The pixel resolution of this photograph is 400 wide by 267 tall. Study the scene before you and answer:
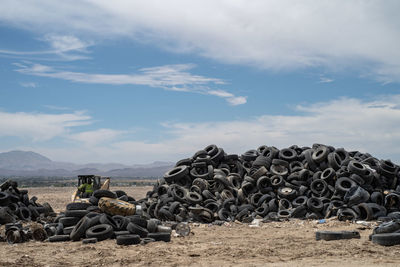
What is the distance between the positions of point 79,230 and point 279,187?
34.5 feet

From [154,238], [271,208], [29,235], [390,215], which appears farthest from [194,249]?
[390,215]

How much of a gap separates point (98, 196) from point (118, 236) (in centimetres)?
424

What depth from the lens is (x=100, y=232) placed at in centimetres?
1471

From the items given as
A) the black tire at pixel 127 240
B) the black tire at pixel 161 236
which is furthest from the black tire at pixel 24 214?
the black tire at pixel 161 236

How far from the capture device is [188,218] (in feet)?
66.3

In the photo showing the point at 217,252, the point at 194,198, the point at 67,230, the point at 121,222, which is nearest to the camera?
the point at 217,252

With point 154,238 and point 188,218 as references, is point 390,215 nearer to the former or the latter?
point 188,218

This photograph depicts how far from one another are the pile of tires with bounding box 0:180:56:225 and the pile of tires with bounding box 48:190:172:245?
163 inches

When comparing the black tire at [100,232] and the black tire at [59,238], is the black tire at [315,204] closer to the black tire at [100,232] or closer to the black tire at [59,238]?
the black tire at [100,232]

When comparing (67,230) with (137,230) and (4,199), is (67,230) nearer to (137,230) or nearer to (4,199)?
(137,230)

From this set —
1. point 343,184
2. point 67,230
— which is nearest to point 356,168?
point 343,184

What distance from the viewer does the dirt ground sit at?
1112 centimetres

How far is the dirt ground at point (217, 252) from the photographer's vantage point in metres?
11.1

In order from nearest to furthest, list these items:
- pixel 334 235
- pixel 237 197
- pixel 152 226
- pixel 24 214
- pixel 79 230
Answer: pixel 334 235 → pixel 79 230 → pixel 152 226 → pixel 24 214 → pixel 237 197
